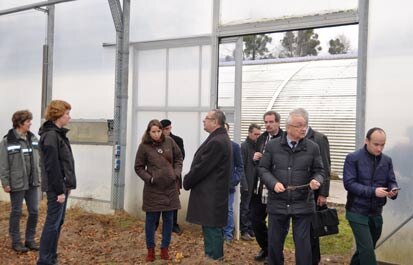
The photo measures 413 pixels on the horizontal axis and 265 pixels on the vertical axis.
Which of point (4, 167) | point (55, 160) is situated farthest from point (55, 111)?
point (4, 167)

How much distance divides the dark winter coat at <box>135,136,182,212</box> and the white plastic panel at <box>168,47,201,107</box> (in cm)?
198

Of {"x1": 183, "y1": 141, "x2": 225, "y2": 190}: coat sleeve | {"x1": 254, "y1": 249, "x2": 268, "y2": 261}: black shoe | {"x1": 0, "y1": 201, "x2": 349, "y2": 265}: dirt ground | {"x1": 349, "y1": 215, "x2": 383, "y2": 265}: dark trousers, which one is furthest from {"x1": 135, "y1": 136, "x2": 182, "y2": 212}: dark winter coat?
{"x1": 349, "y1": 215, "x2": 383, "y2": 265}: dark trousers

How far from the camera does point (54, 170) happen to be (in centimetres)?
534

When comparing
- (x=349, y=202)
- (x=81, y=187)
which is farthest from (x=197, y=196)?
(x=81, y=187)

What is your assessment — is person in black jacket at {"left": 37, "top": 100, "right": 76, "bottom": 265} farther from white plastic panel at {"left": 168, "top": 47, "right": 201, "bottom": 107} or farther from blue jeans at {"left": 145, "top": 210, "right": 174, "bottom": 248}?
white plastic panel at {"left": 168, "top": 47, "right": 201, "bottom": 107}

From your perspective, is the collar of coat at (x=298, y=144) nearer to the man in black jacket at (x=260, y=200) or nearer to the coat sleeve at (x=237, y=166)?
the man in black jacket at (x=260, y=200)

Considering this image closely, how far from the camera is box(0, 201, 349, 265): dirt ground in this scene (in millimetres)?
6234

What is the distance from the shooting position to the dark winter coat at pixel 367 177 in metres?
4.87

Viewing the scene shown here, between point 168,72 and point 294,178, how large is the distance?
3769 millimetres

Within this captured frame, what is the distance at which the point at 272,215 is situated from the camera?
4.96 m

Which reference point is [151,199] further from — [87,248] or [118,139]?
[118,139]

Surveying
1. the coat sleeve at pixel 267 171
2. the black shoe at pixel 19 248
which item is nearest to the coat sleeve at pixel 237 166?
the coat sleeve at pixel 267 171

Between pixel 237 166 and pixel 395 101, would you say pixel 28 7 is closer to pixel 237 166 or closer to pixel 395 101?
pixel 237 166

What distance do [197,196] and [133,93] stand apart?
333 centimetres
